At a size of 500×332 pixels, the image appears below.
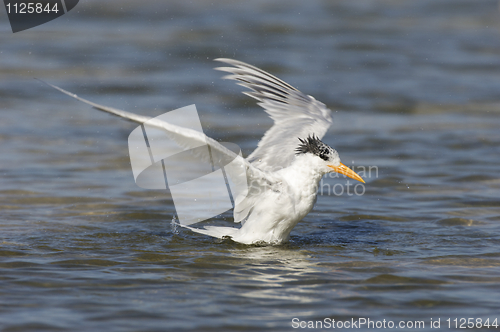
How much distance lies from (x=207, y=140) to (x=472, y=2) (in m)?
18.3

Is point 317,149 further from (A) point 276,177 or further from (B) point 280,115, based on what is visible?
(B) point 280,115

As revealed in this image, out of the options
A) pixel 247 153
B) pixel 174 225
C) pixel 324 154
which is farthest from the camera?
pixel 247 153

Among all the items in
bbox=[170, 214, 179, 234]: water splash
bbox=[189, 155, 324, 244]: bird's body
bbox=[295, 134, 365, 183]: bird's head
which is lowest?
bbox=[170, 214, 179, 234]: water splash

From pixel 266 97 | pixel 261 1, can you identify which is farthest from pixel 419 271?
pixel 261 1

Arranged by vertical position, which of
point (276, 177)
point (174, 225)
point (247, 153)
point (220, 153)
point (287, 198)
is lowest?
point (174, 225)

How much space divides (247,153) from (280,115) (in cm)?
254

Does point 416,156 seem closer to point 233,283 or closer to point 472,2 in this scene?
point 233,283

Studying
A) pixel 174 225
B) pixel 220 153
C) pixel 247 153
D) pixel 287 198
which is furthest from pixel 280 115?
pixel 247 153

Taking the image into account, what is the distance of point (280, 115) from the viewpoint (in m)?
7.17

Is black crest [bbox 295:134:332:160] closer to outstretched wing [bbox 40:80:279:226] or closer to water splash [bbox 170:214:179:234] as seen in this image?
outstretched wing [bbox 40:80:279:226]

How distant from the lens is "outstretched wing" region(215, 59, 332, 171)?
6.66 meters

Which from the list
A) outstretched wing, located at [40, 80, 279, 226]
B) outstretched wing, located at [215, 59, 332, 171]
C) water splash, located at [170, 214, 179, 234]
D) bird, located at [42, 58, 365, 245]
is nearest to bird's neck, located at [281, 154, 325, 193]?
bird, located at [42, 58, 365, 245]

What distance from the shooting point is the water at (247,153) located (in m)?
4.83

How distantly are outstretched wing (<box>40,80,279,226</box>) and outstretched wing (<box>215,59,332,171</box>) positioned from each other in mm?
603
